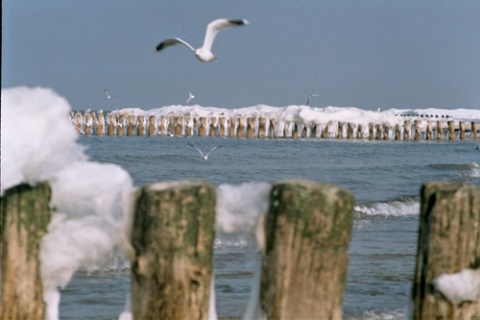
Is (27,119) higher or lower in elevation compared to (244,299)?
higher

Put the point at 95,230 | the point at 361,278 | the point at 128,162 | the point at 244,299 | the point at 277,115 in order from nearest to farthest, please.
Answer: the point at 95,230 < the point at 244,299 < the point at 361,278 < the point at 128,162 < the point at 277,115

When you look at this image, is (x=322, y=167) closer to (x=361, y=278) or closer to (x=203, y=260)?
(x=361, y=278)

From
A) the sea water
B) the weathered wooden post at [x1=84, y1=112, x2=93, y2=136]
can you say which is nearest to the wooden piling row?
the sea water

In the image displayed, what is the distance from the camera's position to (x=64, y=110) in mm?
3203

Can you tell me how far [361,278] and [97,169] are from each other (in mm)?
4282

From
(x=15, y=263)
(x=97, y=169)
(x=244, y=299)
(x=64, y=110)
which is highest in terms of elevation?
(x=64, y=110)

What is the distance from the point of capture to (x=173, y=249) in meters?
3.09

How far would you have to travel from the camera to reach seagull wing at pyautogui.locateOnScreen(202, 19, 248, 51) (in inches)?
264

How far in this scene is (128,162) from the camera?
885 inches

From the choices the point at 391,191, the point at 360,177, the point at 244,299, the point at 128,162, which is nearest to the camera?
the point at 244,299

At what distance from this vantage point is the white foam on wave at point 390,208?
13016 millimetres

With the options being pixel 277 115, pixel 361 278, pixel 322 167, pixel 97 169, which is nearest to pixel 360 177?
pixel 322 167

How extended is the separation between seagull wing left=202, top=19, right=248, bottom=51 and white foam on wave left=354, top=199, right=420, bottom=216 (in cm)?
543

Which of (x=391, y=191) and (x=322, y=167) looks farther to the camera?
(x=322, y=167)
